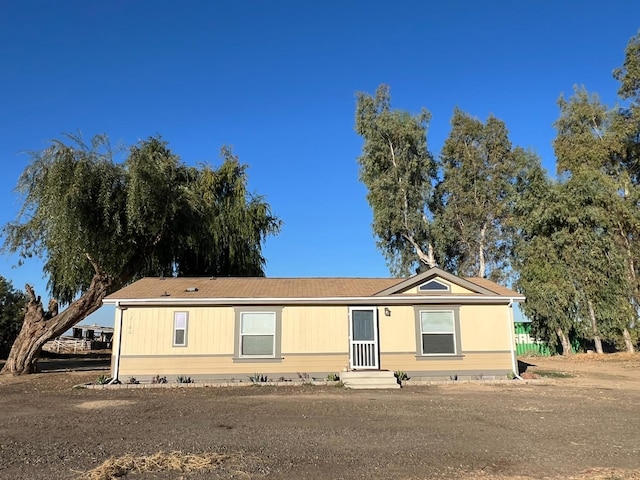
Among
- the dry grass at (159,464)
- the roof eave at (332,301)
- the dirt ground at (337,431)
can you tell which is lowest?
the dirt ground at (337,431)

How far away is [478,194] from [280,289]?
1801cm

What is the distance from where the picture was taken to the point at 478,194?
1180 inches

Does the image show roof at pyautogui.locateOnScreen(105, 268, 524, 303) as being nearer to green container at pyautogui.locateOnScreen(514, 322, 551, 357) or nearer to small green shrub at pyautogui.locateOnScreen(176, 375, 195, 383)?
small green shrub at pyautogui.locateOnScreen(176, 375, 195, 383)

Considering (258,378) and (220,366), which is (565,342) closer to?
(258,378)

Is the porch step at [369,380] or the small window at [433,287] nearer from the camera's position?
the porch step at [369,380]

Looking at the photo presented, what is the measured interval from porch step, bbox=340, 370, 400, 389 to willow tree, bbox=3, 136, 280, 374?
903 cm

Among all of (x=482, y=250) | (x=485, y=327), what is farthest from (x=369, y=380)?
(x=482, y=250)

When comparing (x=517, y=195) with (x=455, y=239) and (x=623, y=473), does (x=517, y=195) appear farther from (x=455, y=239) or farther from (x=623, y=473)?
(x=623, y=473)

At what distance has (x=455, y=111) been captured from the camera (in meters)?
31.6

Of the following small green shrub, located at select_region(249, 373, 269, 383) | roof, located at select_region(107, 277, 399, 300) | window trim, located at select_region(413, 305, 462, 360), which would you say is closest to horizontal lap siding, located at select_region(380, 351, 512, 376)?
window trim, located at select_region(413, 305, 462, 360)

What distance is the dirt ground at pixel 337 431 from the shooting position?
18.6ft

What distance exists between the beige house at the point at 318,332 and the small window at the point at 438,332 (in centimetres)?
3

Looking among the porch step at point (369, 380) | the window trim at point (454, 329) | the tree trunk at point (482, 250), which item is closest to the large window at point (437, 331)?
the window trim at point (454, 329)

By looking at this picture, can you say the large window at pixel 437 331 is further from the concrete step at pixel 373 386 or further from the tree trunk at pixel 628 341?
the tree trunk at pixel 628 341
